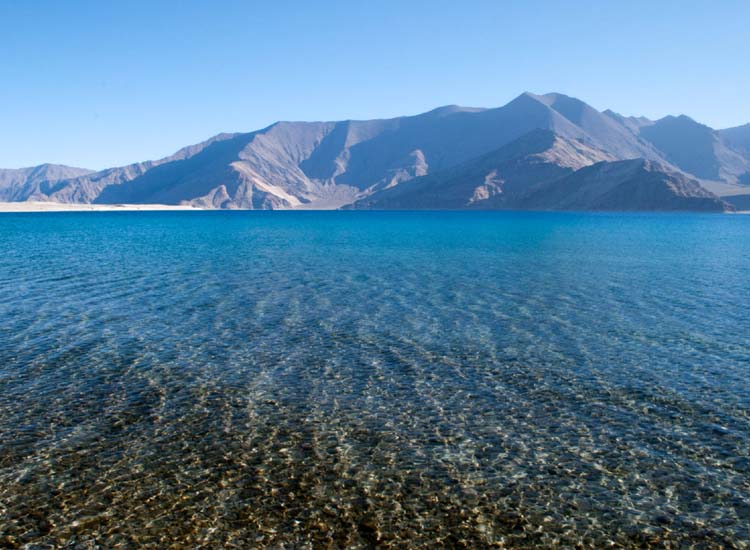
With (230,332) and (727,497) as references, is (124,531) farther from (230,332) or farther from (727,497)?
(230,332)

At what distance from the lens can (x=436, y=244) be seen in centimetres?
9469

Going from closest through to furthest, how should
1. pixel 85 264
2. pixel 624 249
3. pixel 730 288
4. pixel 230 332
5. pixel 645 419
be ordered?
pixel 645 419 < pixel 230 332 < pixel 730 288 < pixel 85 264 < pixel 624 249

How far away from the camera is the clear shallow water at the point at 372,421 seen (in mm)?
12922

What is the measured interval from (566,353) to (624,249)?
214 ft

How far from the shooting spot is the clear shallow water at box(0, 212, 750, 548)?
42.4ft


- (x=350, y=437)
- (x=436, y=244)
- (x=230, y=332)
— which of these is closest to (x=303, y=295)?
(x=230, y=332)

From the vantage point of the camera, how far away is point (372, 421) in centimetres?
1855

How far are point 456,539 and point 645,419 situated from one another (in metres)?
9.69

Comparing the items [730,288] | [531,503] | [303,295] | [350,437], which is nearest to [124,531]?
[350,437]

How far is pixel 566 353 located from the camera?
2656 cm

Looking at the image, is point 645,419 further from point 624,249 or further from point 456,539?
point 624,249

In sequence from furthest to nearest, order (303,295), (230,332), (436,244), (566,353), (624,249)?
(436,244), (624,249), (303,295), (230,332), (566,353)

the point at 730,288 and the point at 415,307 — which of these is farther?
the point at 730,288

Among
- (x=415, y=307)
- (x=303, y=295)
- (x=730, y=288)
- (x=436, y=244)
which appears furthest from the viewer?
(x=436, y=244)
